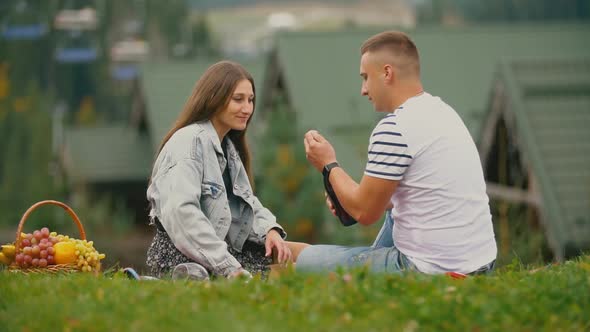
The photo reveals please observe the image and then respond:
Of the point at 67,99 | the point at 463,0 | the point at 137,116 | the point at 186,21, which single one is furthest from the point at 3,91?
the point at 137,116

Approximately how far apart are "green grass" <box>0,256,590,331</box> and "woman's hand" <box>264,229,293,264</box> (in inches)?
48.8

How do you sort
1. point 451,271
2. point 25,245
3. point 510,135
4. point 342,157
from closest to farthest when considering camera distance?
point 451,271
point 25,245
point 510,135
point 342,157

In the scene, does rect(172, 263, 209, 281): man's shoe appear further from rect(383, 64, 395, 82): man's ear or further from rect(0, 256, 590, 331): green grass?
rect(383, 64, 395, 82): man's ear

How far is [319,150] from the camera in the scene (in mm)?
6273

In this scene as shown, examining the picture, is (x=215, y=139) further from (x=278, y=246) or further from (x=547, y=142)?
(x=547, y=142)

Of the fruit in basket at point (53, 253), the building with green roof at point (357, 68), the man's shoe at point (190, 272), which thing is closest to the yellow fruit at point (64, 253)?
the fruit in basket at point (53, 253)

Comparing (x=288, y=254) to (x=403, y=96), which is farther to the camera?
(x=288, y=254)

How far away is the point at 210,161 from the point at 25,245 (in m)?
1.21

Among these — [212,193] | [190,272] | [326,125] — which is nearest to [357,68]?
[326,125]

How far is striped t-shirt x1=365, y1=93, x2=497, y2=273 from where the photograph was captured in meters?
5.98

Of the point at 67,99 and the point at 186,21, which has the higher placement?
the point at 186,21

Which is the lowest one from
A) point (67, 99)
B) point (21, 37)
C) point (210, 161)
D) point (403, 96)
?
point (67, 99)

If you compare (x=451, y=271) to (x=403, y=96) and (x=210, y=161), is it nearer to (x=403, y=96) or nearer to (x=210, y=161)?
(x=403, y=96)

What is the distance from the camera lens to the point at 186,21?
70000mm
